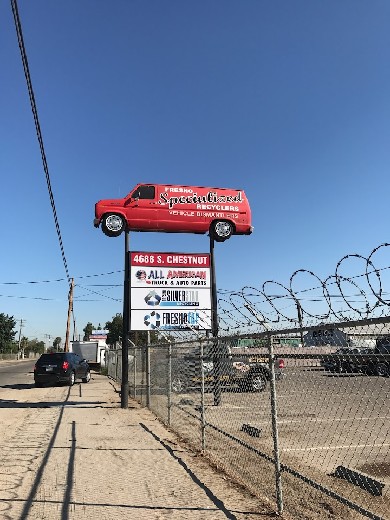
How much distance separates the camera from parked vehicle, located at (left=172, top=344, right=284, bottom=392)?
21.4ft

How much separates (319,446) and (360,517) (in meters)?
3.33

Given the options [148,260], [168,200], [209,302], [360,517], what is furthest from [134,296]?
[360,517]

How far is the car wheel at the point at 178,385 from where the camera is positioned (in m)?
10.3

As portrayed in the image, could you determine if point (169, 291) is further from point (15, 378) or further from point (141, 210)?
point (15, 378)

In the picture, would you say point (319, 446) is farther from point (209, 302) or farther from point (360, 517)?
point (209, 302)

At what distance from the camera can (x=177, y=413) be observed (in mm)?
11359

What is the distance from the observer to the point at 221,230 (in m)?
15.6

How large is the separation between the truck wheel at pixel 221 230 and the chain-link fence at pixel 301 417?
4.77 meters

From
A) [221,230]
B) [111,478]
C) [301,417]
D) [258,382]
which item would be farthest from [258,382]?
[221,230]

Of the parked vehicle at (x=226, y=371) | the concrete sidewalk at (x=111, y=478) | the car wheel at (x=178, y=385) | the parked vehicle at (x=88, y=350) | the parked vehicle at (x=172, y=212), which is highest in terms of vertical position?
the parked vehicle at (x=172, y=212)

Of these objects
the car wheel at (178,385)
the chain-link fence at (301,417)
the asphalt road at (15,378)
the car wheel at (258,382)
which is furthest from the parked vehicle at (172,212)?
the asphalt road at (15,378)

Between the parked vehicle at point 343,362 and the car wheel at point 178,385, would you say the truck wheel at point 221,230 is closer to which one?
the car wheel at point 178,385

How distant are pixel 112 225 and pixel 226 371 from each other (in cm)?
783

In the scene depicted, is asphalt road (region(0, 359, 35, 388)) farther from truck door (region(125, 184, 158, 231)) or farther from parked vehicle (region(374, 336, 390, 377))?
parked vehicle (region(374, 336, 390, 377))
